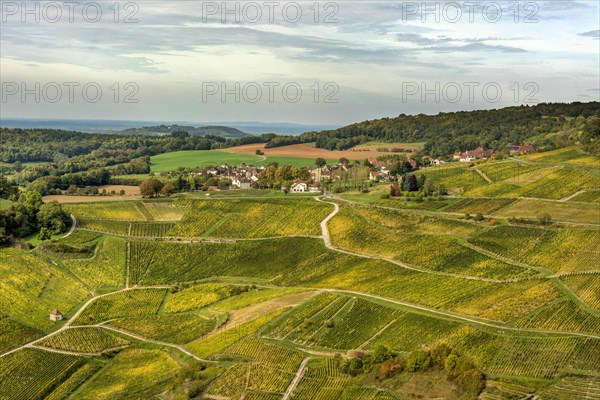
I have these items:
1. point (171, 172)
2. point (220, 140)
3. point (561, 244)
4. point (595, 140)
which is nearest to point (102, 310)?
point (561, 244)

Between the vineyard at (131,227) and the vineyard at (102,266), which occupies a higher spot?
the vineyard at (131,227)

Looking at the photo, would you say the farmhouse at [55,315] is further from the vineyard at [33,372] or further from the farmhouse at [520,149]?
the farmhouse at [520,149]

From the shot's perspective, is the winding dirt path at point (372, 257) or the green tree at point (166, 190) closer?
the winding dirt path at point (372, 257)

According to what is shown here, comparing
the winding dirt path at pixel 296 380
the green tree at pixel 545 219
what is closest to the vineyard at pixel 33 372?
the winding dirt path at pixel 296 380

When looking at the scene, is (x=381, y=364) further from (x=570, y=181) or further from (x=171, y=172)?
(x=171, y=172)

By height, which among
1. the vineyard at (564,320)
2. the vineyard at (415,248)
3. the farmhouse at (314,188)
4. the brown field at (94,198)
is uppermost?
the farmhouse at (314,188)

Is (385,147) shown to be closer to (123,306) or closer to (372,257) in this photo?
(372,257)

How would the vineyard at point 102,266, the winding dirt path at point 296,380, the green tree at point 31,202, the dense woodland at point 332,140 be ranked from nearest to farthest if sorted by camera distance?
the winding dirt path at point 296,380 < the vineyard at point 102,266 < the green tree at point 31,202 < the dense woodland at point 332,140
